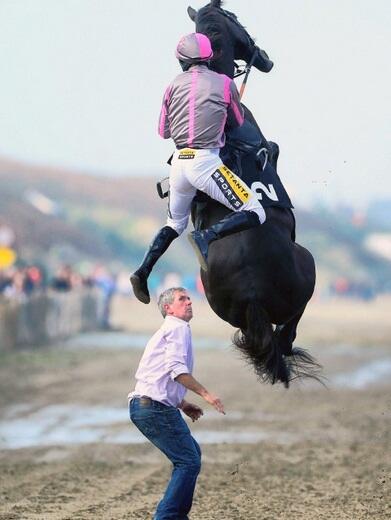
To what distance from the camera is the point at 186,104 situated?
7.28 m

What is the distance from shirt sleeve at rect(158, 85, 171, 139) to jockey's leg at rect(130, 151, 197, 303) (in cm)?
18

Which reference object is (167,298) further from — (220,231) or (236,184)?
(236,184)

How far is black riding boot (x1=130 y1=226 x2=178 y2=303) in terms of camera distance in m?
7.54

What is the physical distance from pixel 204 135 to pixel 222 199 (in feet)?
1.28

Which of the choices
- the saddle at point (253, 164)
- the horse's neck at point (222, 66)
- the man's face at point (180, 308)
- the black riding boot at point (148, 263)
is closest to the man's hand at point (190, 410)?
the man's face at point (180, 308)

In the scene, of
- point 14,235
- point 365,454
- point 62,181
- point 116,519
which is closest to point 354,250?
point 62,181

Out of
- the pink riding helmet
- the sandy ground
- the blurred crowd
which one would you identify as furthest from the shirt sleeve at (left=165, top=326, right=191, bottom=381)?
the blurred crowd

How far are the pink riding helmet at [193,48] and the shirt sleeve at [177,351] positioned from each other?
5.27 ft

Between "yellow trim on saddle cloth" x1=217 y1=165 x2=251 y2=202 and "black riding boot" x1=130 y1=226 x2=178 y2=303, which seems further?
"black riding boot" x1=130 y1=226 x2=178 y2=303

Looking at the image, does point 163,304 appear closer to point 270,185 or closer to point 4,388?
point 270,185

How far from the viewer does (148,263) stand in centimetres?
763

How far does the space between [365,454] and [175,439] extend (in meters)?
6.09

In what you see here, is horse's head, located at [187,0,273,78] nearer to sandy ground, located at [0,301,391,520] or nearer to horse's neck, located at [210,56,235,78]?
horse's neck, located at [210,56,235,78]

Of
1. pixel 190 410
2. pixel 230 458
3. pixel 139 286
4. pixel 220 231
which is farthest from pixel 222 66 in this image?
pixel 230 458
